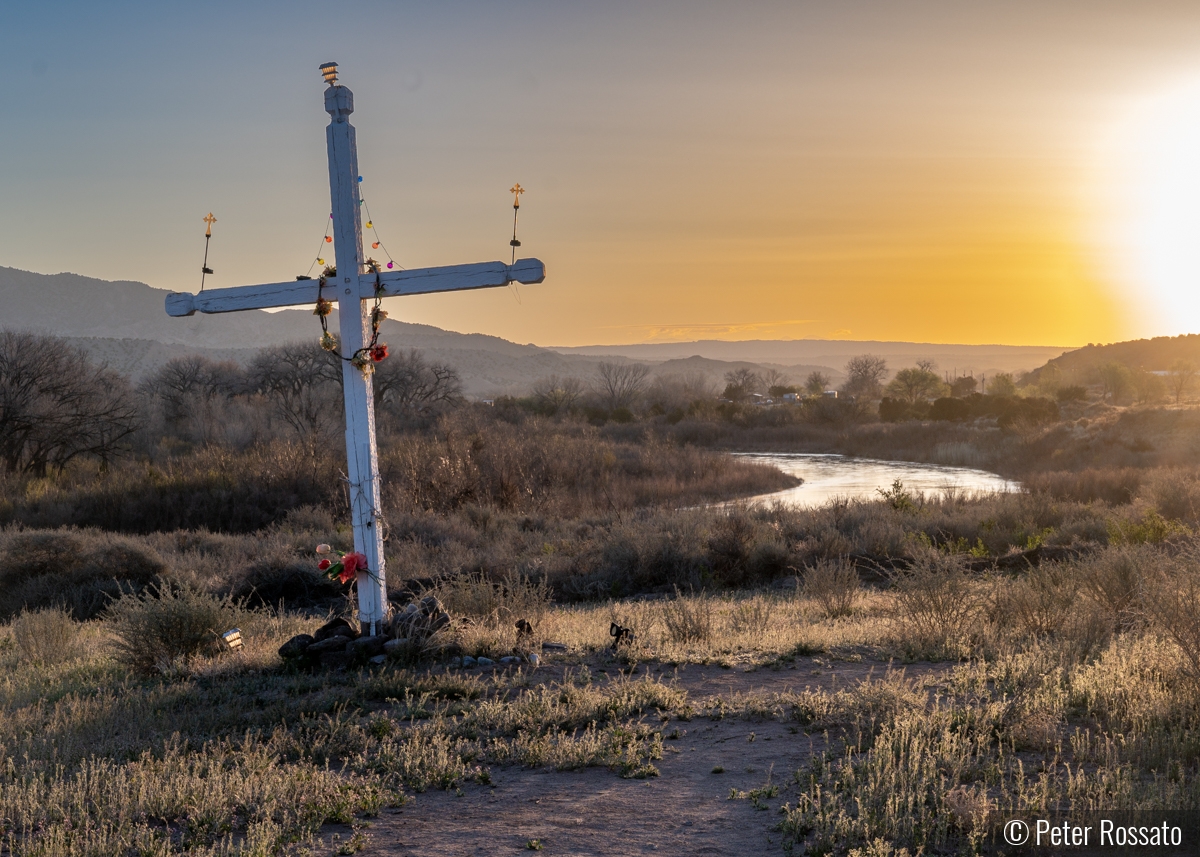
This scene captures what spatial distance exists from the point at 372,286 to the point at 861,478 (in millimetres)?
33523

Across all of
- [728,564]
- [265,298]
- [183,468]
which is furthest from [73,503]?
[265,298]

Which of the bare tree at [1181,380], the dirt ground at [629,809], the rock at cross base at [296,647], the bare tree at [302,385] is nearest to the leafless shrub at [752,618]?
the dirt ground at [629,809]

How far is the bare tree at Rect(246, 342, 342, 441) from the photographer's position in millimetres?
37406

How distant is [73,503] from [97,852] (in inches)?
830

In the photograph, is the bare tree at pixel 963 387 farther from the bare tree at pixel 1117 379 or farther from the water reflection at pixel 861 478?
the water reflection at pixel 861 478

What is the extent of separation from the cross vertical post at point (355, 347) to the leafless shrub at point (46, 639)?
3.29 m

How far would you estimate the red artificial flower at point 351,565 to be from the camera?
7.16 m

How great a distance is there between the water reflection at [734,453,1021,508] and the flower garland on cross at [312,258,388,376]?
22051mm

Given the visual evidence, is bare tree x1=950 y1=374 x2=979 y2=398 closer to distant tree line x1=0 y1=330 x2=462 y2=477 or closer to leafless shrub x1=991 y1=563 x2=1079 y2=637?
distant tree line x1=0 y1=330 x2=462 y2=477

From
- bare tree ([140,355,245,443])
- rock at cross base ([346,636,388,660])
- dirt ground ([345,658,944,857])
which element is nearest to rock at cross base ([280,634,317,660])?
rock at cross base ([346,636,388,660])

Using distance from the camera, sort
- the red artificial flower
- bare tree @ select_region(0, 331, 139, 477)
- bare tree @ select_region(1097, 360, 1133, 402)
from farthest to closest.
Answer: bare tree @ select_region(1097, 360, 1133, 402) < bare tree @ select_region(0, 331, 139, 477) < the red artificial flower

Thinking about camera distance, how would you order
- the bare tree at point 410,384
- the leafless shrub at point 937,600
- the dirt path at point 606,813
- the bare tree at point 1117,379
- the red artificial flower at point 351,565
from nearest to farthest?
the dirt path at point 606,813
the red artificial flower at point 351,565
the leafless shrub at point 937,600
the bare tree at point 410,384
the bare tree at point 1117,379

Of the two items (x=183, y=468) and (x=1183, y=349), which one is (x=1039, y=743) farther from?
(x=1183, y=349)

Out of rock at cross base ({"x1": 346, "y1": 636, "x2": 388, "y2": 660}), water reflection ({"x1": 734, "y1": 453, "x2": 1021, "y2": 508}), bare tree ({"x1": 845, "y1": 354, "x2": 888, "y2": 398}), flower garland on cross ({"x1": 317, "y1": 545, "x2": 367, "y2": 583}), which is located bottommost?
water reflection ({"x1": 734, "y1": 453, "x2": 1021, "y2": 508})
